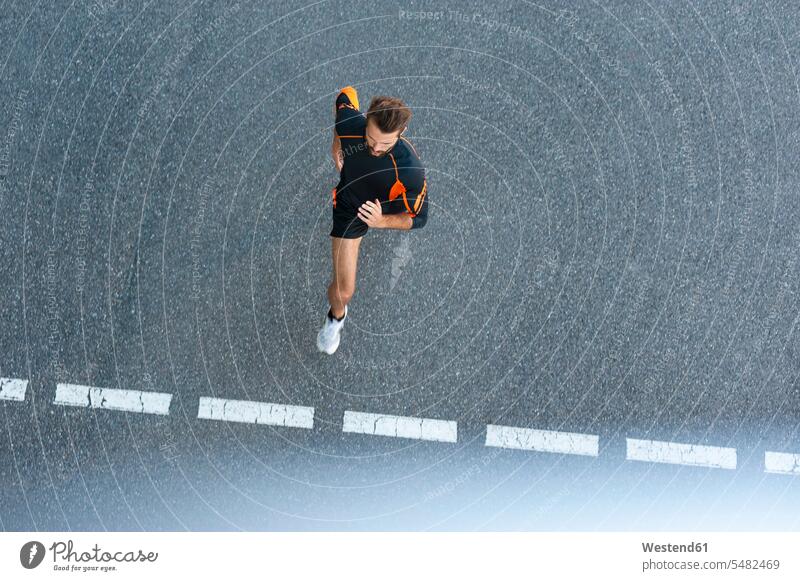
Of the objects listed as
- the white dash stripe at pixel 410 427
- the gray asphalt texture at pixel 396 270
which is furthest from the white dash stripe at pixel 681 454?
the white dash stripe at pixel 410 427

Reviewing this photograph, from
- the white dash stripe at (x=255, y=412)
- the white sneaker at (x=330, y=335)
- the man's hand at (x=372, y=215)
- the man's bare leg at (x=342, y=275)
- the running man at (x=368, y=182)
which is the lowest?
the white dash stripe at (x=255, y=412)

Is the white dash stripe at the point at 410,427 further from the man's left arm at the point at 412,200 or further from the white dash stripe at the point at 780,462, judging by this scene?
the white dash stripe at the point at 780,462

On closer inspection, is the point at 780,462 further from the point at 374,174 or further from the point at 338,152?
the point at 338,152

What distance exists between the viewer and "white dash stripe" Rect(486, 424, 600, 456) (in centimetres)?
571

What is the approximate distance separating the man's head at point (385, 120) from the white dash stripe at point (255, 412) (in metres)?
2.29

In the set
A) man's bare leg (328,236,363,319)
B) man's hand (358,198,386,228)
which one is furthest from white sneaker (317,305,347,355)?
man's hand (358,198,386,228)

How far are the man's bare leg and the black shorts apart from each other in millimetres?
96

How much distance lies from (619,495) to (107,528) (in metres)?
4.10

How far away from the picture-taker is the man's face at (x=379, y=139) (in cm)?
453

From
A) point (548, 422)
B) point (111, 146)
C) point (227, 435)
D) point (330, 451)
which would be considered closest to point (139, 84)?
point (111, 146)

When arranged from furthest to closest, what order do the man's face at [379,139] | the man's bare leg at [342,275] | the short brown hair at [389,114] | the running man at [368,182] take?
the man's bare leg at [342,275] < the running man at [368,182] < the man's face at [379,139] < the short brown hair at [389,114]

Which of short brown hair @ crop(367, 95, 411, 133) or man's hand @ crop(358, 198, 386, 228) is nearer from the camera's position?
short brown hair @ crop(367, 95, 411, 133)

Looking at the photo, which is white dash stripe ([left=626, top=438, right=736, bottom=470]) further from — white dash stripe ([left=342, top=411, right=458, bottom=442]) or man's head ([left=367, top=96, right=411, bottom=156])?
man's head ([left=367, top=96, right=411, bottom=156])

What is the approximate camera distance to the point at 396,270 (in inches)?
225
